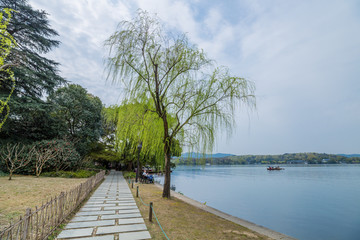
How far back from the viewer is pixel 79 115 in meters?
18.2

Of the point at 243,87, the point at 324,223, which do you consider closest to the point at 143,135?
the point at 243,87

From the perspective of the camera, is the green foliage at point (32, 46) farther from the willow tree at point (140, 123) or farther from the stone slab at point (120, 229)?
the stone slab at point (120, 229)

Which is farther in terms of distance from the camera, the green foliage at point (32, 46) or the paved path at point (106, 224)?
the green foliage at point (32, 46)

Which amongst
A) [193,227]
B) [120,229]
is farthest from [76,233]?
[193,227]

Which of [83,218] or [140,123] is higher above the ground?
[140,123]

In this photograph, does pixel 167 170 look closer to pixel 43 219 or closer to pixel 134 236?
pixel 134 236

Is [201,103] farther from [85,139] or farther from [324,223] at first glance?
[85,139]

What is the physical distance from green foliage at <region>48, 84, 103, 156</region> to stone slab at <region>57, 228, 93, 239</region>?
1523 centimetres

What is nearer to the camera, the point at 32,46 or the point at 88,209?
the point at 88,209

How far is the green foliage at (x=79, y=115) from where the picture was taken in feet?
57.0

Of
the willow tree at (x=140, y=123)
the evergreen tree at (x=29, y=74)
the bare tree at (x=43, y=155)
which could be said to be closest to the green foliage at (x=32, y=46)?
the evergreen tree at (x=29, y=74)

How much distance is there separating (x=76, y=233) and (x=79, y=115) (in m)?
16.7

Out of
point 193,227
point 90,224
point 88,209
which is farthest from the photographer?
point 88,209

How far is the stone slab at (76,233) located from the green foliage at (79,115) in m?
15.2
